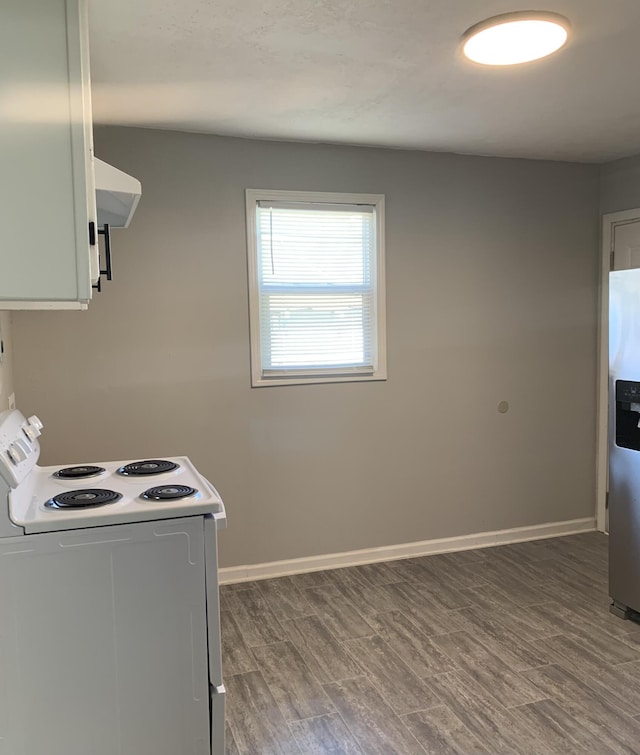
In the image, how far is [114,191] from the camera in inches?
78.7

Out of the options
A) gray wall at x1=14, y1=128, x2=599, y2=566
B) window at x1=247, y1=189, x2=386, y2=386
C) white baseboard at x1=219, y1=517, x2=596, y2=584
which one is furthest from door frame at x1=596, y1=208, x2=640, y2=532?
window at x1=247, y1=189, x2=386, y2=386

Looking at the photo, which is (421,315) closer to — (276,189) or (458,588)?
(276,189)

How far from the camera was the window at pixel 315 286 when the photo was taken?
3539 millimetres

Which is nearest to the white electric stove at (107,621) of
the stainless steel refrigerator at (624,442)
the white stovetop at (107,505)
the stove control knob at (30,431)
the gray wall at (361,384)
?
the white stovetop at (107,505)

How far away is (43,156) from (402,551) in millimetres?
3104

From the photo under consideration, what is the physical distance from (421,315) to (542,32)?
6.24 feet

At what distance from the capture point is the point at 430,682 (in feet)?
8.42

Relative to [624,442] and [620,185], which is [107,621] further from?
[620,185]

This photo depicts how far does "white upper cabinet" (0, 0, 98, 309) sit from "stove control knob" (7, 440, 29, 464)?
1.74ft

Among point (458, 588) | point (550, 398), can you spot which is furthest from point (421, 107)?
point (458, 588)

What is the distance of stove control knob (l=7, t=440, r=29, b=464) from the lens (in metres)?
1.92

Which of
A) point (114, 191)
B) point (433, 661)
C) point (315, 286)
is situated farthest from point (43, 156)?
point (433, 661)

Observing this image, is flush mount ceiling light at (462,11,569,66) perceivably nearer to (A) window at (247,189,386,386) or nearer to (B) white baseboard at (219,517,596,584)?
(A) window at (247,189,386,386)

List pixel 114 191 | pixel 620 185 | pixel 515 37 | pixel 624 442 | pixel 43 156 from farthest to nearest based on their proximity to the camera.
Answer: pixel 620 185
pixel 624 442
pixel 515 37
pixel 114 191
pixel 43 156
